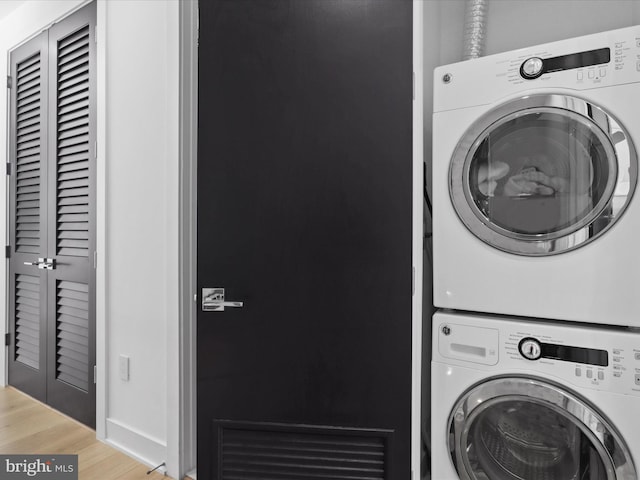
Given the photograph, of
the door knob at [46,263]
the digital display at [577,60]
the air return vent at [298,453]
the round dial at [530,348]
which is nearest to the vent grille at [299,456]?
the air return vent at [298,453]

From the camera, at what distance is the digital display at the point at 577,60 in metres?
1.27

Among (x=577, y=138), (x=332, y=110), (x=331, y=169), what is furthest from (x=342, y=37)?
(x=577, y=138)

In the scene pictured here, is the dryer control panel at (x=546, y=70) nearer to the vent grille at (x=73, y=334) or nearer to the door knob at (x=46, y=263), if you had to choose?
the vent grille at (x=73, y=334)

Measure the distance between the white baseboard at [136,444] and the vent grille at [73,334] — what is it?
0.37 metres

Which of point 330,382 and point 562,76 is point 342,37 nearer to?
point 562,76

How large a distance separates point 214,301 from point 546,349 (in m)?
1.12

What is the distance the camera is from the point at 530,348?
1.33 meters

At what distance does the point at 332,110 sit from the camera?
1.45m

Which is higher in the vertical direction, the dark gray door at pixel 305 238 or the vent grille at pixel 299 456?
the dark gray door at pixel 305 238

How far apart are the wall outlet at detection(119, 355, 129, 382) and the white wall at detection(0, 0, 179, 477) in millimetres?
30

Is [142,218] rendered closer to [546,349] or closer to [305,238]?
[305,238]

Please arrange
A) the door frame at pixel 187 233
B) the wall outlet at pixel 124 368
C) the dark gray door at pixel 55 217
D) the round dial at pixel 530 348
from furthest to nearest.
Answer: the dark gray door at pixel 55 217, the wall outlet at pixel 124 368, the door frame at pixel 187 233, the round dial at pixel 530 348

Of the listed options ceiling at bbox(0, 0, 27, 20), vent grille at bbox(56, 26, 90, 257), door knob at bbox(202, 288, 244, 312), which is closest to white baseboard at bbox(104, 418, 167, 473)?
door knob at bbox(202, 288, 244, 312)

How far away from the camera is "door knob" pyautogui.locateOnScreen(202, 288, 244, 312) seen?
1521mm
